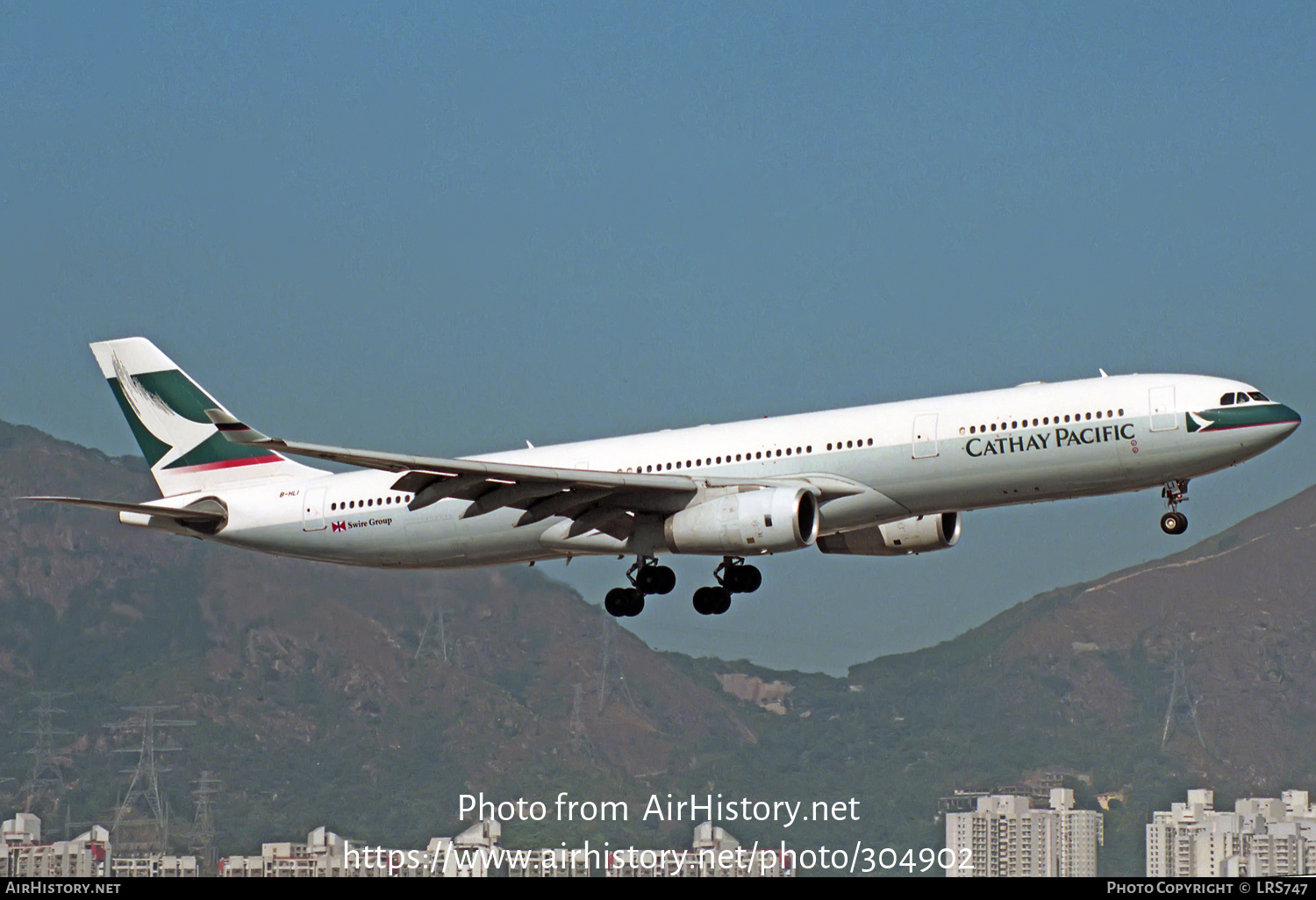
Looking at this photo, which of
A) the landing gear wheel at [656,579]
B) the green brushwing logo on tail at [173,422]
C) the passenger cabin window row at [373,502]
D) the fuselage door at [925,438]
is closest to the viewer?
the fuselage door at [925,438]

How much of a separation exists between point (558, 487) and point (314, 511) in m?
9.20

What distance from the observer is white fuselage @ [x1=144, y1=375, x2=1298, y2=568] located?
39938 millimetres

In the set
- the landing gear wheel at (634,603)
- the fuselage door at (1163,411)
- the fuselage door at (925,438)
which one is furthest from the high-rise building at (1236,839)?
the fuselage door at (925,438)

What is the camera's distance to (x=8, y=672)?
181 metres

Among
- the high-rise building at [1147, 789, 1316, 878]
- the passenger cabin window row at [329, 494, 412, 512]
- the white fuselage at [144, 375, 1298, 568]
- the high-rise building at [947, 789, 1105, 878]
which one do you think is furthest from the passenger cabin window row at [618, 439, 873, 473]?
the high-rise building at [947, 789, 1105, 878]

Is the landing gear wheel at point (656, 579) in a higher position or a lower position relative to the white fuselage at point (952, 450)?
lower

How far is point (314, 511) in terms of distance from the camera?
48.9m

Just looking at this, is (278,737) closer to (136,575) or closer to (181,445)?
(136,575)

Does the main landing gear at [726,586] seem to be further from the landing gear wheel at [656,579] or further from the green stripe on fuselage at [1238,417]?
the green stripe on fuselage at [1238,417]

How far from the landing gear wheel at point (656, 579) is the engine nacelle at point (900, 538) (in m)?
4.06

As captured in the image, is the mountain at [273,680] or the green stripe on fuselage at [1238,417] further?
the mountain at [273,680]

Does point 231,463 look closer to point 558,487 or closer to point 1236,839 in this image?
point 558,487

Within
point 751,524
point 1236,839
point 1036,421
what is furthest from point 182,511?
point 1236,839

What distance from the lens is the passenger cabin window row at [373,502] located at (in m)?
47.6
